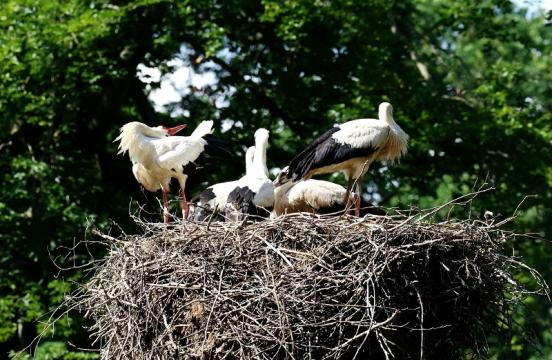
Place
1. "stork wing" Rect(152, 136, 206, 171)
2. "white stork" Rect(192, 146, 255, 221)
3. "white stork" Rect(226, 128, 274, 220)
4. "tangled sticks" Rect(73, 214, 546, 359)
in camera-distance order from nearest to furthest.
A: "tangled sticks" Rect(73, 214, 546, 359) → "white stork" Rect(226, 128, 274, 220) → "white stork" Rect(192, 146, 255, 221) → "stork wing" Rect(152, 136, 206, 171)

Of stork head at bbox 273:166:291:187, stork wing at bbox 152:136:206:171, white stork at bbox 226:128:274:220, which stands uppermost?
stork wing at bbox 152:136:206:171

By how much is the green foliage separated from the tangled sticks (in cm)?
621

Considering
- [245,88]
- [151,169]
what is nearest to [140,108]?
[245,88]

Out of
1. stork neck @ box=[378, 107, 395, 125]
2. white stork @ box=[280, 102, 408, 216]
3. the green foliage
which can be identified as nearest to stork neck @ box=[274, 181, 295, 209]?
white stork @ box=[280, 102, 408, 216]

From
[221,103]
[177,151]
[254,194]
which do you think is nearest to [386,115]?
[254,194]

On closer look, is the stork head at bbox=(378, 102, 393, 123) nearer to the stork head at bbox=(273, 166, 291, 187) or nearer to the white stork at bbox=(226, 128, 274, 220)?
the stork head at bbox=(273, 166, 291, 187)

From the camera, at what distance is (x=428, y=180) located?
56.5ft

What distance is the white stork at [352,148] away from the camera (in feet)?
36.6

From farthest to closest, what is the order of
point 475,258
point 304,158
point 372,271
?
point 304,158, point 475,258, point 372,271

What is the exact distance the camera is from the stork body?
470 inches

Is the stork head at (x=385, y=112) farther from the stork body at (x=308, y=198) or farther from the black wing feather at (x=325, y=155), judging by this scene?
the stork body at (x=308, y=198)

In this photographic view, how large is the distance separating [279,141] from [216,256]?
885 centimetres

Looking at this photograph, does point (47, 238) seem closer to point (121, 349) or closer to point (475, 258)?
point (121, 349)

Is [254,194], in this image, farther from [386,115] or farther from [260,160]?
[386,115]
